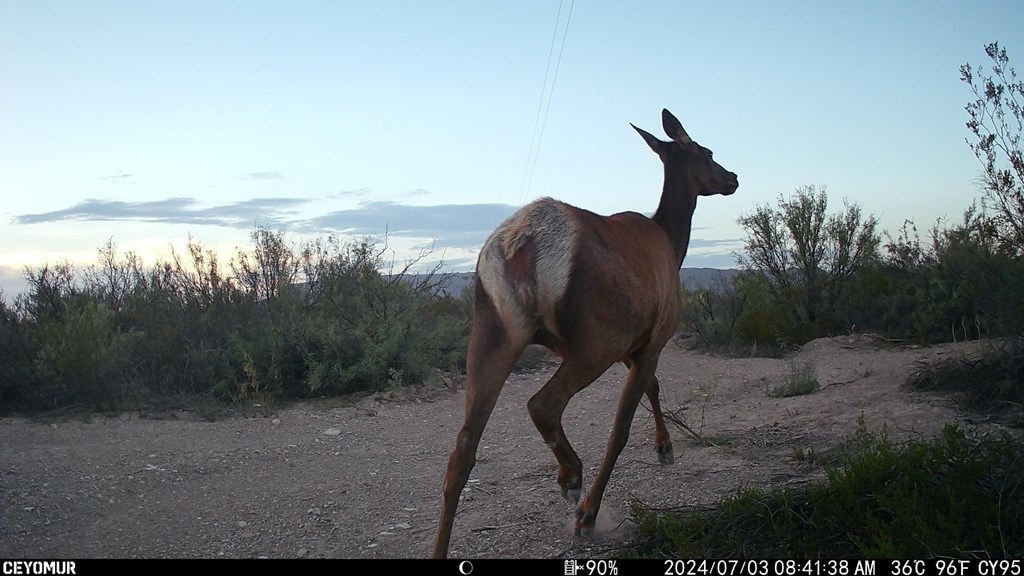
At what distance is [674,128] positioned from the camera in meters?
6.62

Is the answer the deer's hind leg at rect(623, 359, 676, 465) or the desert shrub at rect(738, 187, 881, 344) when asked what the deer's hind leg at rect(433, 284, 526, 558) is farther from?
the desert shrub at rect(738, 187, 881, 344)

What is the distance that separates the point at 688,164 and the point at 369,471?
382 centimetres

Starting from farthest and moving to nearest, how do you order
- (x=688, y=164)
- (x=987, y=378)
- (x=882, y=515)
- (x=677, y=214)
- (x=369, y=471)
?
(x=987, y=378)
(x=369, y=471)
(x=688, y=164)
(x=677, y=214)
(x=882, y=515)

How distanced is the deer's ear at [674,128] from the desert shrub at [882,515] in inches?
123

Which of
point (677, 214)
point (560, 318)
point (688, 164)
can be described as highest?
point (688, 164)

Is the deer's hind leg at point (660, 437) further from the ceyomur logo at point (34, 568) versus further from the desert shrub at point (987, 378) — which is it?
the ceyomur logo at point (34, 568)

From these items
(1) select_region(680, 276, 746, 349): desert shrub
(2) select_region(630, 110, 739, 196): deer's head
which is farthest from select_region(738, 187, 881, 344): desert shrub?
(2) select_region(630, 110, 739, 196): deer's head

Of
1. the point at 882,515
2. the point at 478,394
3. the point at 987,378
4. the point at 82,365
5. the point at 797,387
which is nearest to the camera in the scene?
the point at 478,394

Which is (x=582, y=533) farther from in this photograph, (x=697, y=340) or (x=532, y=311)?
(x=697, y=340)

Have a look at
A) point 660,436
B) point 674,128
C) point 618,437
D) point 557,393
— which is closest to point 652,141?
point 674,128

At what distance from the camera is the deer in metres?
3.99

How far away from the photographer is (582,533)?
468 centimetres

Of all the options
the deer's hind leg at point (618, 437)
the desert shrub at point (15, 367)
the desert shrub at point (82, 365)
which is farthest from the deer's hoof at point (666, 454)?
the desert shrub at point (15, 367)

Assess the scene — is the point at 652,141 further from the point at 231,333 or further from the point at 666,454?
the point at 231,333
